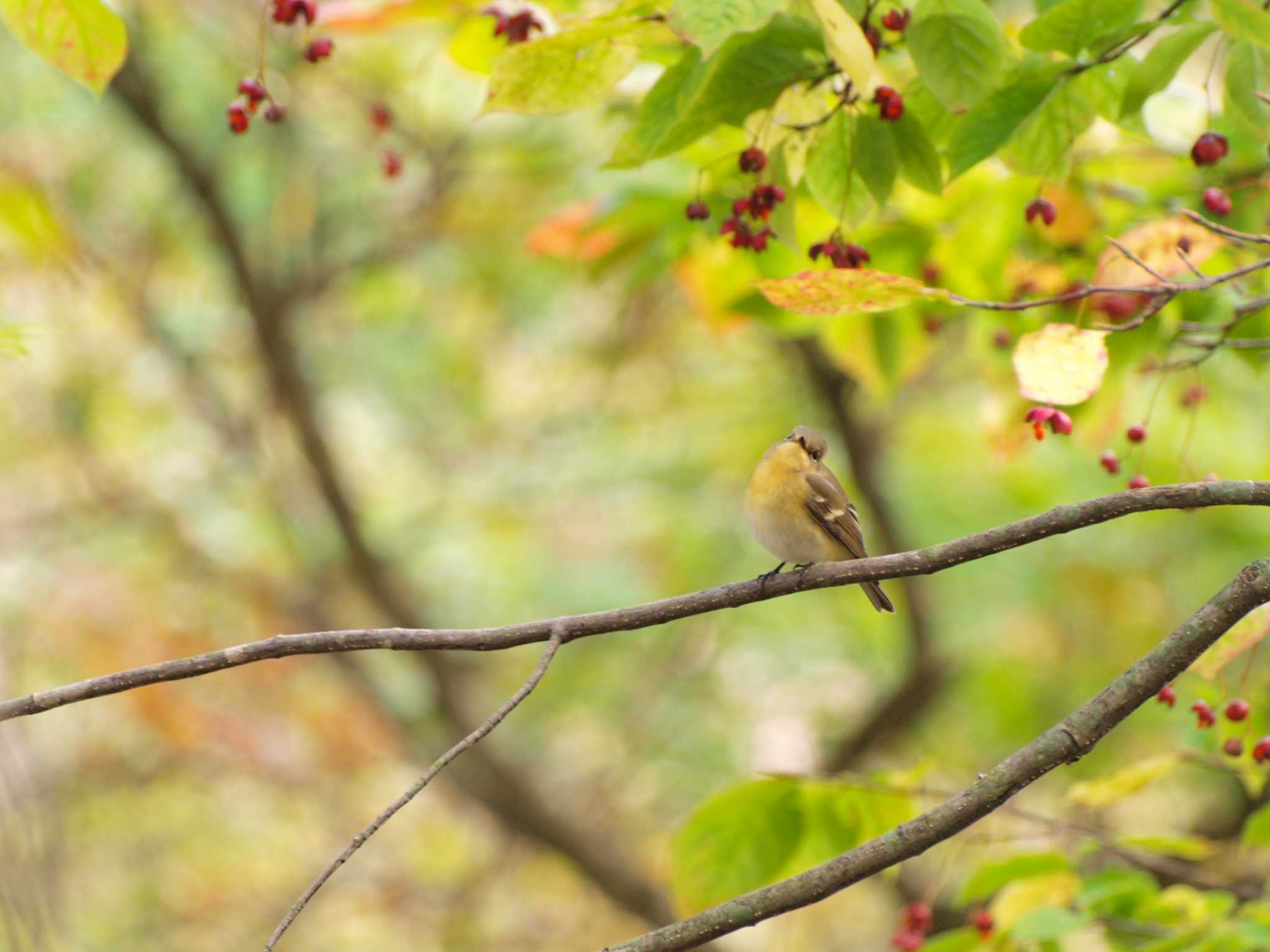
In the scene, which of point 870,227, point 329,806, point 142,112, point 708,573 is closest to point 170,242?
point 142,112

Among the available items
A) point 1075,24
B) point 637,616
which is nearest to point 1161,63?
point 1075,24

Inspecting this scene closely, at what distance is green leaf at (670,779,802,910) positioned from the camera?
8.21ft

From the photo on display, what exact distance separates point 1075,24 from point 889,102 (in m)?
0.29

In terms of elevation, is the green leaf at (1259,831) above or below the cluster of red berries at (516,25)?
below

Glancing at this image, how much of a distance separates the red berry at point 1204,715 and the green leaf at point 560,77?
1.48 m

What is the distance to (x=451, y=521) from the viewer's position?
7.08 meters

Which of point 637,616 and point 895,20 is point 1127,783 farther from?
point 895,20

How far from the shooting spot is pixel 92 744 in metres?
7.59

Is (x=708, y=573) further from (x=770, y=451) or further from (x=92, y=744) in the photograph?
(x=92, y=744)

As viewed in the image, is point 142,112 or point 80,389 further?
point 80,389

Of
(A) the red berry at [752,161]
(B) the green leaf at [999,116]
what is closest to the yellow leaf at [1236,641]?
(B) the green leaf at [999,116]

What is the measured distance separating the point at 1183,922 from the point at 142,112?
4421mm

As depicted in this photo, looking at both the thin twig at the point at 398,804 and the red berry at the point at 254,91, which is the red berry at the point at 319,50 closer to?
the red berry at the point at 254,91

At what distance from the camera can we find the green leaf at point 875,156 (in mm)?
1952
